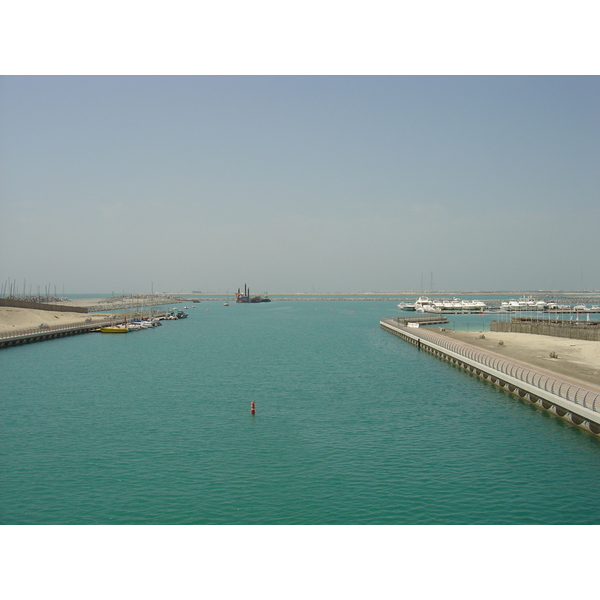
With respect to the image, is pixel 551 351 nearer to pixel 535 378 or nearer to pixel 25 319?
pixel 535 378

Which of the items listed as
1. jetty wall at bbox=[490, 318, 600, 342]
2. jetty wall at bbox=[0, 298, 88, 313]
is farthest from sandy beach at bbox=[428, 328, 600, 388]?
jetty wall at bbox=[0, 298, 88, 313]

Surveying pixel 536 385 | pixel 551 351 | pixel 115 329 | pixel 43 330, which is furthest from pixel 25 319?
pixel 536 385

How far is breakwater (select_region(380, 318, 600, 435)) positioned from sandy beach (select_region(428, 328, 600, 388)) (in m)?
1.93

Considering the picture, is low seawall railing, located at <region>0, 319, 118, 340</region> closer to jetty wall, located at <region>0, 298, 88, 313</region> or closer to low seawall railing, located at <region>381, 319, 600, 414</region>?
jetty wall, located at <region>0, 298, 88, 313</region>

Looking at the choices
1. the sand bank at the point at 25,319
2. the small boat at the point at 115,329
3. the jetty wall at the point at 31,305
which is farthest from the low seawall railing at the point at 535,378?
the jetty wall at the point at 31,305

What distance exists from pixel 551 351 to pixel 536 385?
801 inches

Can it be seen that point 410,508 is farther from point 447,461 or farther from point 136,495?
point 136,495

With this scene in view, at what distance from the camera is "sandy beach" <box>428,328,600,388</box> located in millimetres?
43156

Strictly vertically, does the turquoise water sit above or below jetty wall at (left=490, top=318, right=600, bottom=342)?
below

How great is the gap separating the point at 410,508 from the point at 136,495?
35.3 ft

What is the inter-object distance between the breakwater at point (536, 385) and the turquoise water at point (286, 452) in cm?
90

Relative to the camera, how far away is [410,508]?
20.7 metres

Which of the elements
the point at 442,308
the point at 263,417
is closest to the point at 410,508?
the point at 263,417

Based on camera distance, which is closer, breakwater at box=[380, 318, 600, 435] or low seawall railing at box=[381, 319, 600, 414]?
breakwater at box=[380, 318, 600, 435]
